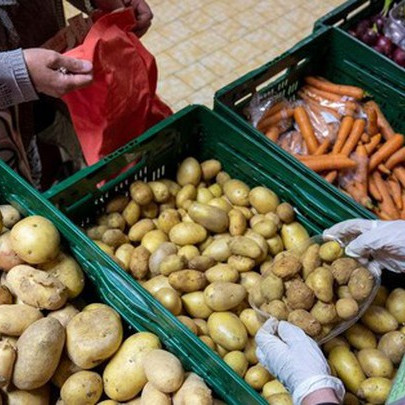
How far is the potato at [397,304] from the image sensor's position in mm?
1470

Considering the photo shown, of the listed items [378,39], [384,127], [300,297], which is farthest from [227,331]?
[378,39]

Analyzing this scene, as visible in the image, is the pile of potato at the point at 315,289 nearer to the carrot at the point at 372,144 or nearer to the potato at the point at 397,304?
the potato at the point at 397,304

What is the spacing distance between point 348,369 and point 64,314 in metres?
0.66

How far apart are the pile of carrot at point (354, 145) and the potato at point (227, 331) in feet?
2.31

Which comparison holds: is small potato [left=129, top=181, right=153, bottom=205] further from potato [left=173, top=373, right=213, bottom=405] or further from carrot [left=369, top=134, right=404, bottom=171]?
carrot [left=369, top=134, right=404, bottom=171]

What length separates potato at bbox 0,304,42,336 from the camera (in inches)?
49.4

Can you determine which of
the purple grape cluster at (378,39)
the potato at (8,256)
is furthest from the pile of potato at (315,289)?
the purple grape cluster at (378,39)

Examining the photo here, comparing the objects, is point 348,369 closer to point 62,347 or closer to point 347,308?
point 347,308

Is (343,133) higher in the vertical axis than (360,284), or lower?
lower

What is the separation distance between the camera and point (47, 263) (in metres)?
1.40

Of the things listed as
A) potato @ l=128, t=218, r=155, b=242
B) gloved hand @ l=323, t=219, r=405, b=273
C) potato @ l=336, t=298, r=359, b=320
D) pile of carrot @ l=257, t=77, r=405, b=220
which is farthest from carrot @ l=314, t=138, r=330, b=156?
potato @ l=336, t=298, r=359, b=320

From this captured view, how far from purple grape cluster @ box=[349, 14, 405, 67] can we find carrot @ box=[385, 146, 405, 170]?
472 mm

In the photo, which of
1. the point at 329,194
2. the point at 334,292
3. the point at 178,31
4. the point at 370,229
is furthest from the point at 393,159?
the point at 178,31

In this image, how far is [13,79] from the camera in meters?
1.48
